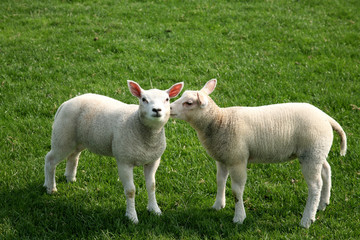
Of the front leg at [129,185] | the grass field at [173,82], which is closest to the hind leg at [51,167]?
the grass field at [173,82]

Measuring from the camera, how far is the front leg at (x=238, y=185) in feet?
15.3

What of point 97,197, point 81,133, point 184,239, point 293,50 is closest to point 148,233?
point 184,239

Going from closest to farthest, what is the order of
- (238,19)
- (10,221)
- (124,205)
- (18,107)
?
(10,221)
(124,205)
(18,107)
(238,19)

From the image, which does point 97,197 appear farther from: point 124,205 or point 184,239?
point 184,239

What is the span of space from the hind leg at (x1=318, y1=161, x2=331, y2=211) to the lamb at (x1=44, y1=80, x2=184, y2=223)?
2100 mm

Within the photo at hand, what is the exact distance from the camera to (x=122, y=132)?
183 inches

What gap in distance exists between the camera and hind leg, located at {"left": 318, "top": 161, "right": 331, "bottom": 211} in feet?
16.5

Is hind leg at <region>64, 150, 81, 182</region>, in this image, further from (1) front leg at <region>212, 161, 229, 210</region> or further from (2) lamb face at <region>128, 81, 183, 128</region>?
(1) front leg at <region>212, 161, 229, 210</region>

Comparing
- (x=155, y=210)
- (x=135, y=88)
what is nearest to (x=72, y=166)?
(x=155, y=210)

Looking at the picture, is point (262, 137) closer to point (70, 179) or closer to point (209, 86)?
point (209, 86)

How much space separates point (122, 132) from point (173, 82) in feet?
12.9

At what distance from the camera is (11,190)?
5320 millimetres

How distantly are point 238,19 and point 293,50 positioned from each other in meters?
2.32

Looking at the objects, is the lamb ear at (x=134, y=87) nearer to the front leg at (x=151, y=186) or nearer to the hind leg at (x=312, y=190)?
the front leg at (x=151, y=186)
